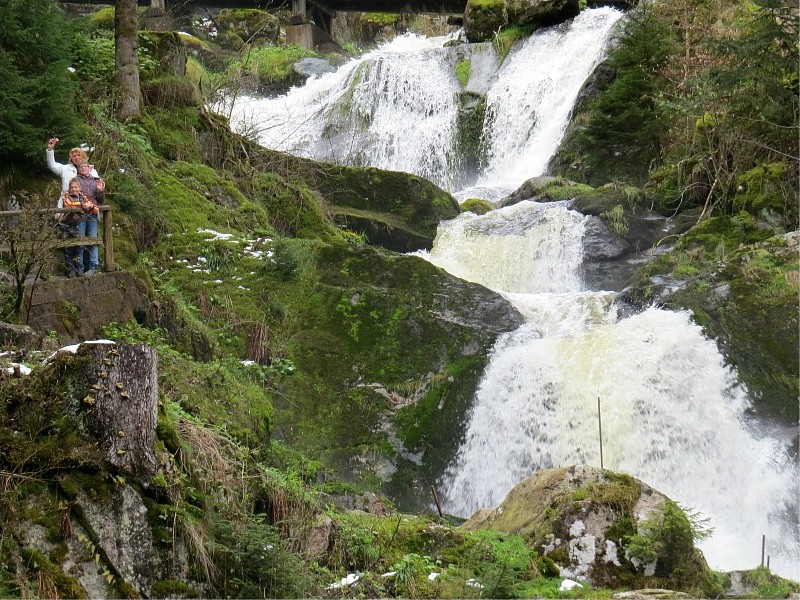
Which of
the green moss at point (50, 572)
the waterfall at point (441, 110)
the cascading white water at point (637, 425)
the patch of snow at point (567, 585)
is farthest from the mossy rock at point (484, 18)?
the green moss at point (50, 572)

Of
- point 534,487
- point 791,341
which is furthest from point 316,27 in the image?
point 534,487

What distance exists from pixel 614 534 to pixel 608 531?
5 cm

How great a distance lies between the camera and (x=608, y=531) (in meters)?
7.61

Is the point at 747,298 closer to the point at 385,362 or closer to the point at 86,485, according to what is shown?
the point at 385,362

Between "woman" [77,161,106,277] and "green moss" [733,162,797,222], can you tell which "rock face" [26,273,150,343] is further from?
"green moss" [733,162,797,222]

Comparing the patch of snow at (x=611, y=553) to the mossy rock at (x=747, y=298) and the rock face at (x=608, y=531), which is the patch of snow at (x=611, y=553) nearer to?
the rock face at (x=608, y=531)

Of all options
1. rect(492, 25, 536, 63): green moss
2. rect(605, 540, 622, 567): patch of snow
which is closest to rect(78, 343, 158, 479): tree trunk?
rect(605, 540, 622, 567): patch of snow

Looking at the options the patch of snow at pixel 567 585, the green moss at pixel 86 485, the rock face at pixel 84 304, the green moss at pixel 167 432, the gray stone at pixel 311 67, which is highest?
the gray stone at pixel 311 67

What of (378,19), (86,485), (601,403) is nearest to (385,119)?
(601,403)

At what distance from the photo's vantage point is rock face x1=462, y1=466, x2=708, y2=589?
7.39m

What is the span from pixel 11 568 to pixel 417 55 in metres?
22.3

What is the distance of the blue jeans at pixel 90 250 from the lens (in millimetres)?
9406

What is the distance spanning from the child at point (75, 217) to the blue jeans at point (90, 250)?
3cm

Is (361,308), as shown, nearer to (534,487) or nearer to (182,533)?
(534,487)
